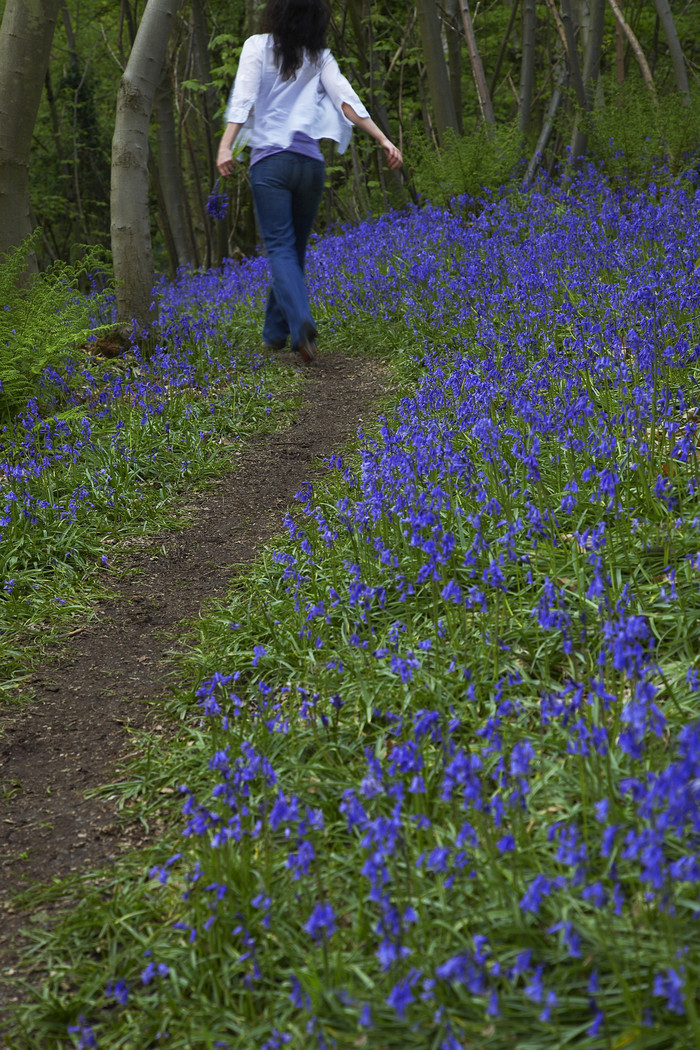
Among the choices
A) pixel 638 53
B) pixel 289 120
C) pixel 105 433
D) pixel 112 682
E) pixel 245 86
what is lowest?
pixel 112 682

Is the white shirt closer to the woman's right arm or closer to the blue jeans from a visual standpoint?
the woman's right arm

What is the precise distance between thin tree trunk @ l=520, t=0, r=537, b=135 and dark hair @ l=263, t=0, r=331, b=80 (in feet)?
22.7

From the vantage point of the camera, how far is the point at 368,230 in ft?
36.4

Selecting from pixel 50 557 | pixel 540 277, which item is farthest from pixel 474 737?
pixel 540 277

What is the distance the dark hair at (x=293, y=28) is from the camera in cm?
613

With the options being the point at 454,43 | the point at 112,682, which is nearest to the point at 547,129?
the point at 454,43

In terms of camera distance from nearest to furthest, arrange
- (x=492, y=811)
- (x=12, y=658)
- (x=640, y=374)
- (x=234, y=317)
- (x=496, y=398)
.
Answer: (x=492, y=811)
(x=12, y=658)
(x=640, y=374)
(x=496, y=398)
(x=234, y=317)

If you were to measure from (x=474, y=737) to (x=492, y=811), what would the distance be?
40cm

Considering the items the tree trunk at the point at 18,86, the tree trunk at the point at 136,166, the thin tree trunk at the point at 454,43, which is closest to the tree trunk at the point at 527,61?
the thin tree trunk at the point at 454,43

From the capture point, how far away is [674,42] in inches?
425

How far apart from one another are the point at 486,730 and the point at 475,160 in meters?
9.26

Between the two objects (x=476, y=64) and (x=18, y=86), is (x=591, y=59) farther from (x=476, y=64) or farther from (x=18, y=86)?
(x=18, y=86)

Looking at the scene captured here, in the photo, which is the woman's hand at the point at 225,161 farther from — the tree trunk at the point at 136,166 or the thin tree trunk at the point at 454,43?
the thin tree trunk at the point at 454,43

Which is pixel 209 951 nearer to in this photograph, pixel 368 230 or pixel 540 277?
pixel 540 277
